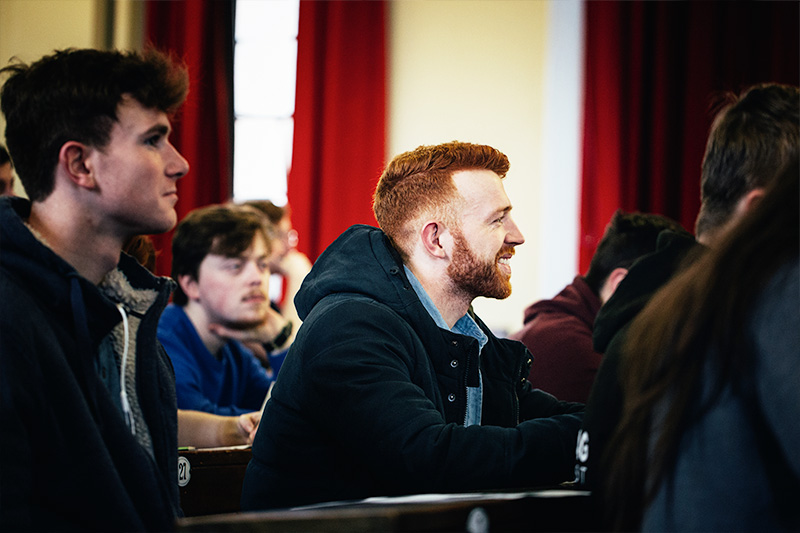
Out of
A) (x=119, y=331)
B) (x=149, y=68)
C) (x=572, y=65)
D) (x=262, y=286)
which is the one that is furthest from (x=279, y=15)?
(x=119, y=331)

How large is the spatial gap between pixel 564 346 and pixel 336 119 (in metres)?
2.52

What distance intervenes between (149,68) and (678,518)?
1.26m

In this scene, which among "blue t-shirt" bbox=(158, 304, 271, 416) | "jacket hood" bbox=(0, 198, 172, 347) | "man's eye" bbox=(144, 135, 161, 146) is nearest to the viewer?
"jacket hood" bbox=(0, 198, 172, 347)

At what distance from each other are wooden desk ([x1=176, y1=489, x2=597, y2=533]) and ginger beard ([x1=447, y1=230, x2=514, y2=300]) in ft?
2.77

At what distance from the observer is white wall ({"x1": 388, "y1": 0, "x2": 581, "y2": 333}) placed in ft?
13.7

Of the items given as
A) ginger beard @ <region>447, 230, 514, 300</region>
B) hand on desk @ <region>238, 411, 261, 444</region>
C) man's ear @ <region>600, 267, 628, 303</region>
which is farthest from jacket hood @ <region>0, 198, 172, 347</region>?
man's ear @ <region>600, 267, 628, 303</region>

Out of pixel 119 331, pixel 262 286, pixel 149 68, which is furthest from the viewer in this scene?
pixel 262 286

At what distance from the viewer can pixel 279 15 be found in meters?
4.63

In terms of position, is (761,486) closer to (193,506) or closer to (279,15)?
(193,506)

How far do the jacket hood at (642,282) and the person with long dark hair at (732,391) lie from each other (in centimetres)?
45

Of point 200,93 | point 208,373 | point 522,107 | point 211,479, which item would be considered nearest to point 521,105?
point 522,107

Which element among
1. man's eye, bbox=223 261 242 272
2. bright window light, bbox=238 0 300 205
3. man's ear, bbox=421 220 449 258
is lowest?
man's eye, bbox=223 261 242 272

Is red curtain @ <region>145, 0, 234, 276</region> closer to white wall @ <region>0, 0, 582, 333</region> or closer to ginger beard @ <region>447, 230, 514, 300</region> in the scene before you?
white wall @ <region>0, 0, 582, 333</region>

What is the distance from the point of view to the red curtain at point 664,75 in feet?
14.2
